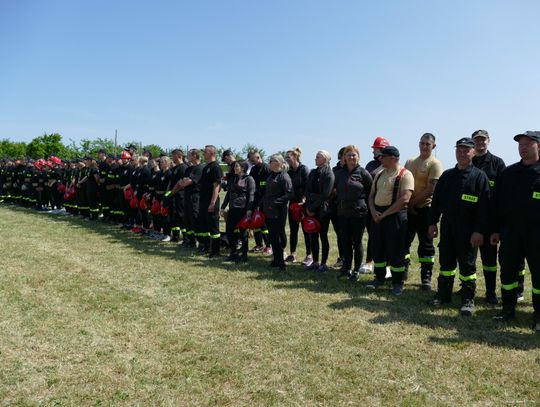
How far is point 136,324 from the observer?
5.19 meters

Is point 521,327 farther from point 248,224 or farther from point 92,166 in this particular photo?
point 92,166

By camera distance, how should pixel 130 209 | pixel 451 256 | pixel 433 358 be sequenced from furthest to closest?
1. pixel 130 209
2. pixel 451 256
3. pixel 433 358

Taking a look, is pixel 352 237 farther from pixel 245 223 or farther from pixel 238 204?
pixel 238 204

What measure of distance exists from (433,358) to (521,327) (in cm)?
163

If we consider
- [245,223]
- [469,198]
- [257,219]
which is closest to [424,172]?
[469,198]

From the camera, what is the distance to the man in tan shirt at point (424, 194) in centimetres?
698

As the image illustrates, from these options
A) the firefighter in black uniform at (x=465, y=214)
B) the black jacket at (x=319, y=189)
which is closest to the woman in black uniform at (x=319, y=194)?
the black jacket at (x=319, y=189)

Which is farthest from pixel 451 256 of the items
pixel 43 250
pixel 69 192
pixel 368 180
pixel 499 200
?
pixel 69 192

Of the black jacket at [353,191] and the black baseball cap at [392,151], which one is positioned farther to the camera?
the black jacket at [353,191]

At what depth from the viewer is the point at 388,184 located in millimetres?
6703

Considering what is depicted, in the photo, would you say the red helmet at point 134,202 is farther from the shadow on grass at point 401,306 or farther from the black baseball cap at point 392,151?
the black baseball cap at point 392,151

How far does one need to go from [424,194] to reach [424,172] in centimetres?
34

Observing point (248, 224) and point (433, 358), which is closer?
point (433, 358)

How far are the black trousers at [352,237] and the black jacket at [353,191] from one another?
0.11 m
